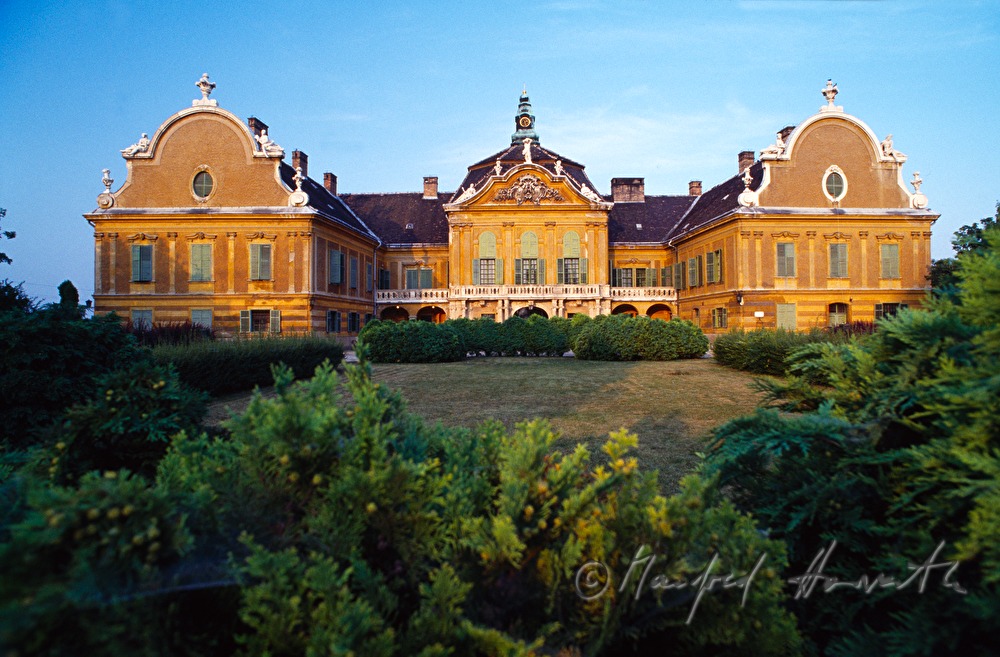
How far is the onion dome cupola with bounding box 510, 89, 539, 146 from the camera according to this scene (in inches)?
1897

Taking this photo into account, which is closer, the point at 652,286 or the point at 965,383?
the point at 965,383

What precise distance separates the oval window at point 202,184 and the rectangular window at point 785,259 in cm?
3200

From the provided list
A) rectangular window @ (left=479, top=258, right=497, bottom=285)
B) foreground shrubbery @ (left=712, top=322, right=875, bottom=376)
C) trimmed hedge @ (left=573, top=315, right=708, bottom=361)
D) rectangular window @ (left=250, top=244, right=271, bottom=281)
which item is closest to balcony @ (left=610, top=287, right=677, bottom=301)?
rectangular window @ (left=479, top=258, right=497, bottom=285)

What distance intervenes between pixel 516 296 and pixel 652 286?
11139 millimetres

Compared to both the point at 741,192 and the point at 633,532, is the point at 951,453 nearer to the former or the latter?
the point at 633,532

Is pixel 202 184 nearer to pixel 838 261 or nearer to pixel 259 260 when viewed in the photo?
pixel 259 260

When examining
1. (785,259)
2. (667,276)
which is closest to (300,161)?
(667,276)

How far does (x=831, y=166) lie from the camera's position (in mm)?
31406

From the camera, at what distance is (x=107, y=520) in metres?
1.82

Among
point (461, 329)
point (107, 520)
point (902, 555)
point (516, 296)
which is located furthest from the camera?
point (516, 296)

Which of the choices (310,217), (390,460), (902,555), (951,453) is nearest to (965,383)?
(951,453)

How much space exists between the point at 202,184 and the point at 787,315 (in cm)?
3355
